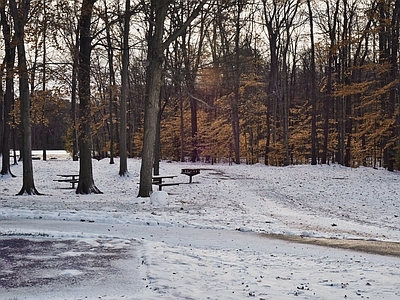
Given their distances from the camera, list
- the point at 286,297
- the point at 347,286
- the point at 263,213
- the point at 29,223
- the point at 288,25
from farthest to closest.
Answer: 1. the point at 288,25
2. the point at 263,213
3. the point at 29,223
4. the point at 347,286
5. the point at 286,297

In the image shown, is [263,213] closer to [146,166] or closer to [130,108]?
[146,166]

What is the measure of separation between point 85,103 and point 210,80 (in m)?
19.4

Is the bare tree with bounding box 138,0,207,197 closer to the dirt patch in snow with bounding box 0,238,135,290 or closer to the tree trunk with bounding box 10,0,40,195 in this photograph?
the tree trunk with bounding box 10,0,40,195

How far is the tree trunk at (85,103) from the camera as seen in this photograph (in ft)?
50.9

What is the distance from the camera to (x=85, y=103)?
16.0 metres

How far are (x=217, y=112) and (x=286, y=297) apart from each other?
122 feet

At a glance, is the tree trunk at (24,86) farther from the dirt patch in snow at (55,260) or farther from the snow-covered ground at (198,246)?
the dirt patch in snow at (55,260)

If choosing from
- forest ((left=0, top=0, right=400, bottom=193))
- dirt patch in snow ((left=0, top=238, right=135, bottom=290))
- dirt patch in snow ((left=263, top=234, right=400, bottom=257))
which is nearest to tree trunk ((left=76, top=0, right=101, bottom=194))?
forest ((left=0, top=0, right=400, bottom=193))

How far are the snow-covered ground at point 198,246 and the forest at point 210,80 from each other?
3.32 meters

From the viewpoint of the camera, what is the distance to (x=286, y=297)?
545cm

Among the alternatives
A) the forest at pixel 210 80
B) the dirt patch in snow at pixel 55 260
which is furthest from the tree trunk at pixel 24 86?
the dirt patch in snow at pixel 55 260

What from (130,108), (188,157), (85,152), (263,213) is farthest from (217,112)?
(263,213)

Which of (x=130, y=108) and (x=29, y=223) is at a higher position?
(x=130, y=108)

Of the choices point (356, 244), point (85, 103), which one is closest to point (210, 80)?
point (85, 103)
